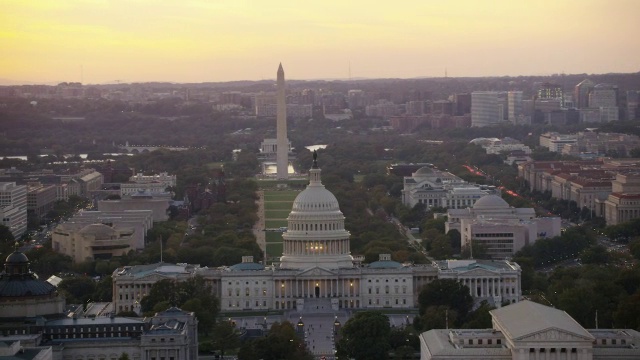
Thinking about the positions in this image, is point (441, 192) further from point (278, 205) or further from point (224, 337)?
point (224, 337)

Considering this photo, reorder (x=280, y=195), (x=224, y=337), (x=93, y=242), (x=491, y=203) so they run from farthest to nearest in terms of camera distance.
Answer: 1. (x=280, y=195)
2. (x=491, y=203)
3. (x=93, y=242)
4. (x=224, y=337)

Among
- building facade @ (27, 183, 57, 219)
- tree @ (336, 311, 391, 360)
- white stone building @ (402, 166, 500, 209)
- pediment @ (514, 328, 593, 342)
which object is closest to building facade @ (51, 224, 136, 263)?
building facade @ (27, 183, 57, 219)

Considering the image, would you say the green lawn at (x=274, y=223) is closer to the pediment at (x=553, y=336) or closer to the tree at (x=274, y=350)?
the tree at (x=274, y=350)

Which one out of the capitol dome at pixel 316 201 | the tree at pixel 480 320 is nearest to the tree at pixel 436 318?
the tree at pixel 480 320

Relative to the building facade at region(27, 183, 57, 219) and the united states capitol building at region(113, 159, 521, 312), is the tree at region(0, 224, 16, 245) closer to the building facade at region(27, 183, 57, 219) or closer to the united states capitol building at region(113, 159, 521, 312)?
the building facade at region(27, 183, 57, 219)

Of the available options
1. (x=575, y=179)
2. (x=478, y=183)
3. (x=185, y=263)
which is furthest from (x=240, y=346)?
(x=478, y=183)

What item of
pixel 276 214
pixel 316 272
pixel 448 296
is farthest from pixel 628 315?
pixel 276 214

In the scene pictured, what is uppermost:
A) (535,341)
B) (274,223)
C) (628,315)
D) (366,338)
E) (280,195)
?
(535,341)
